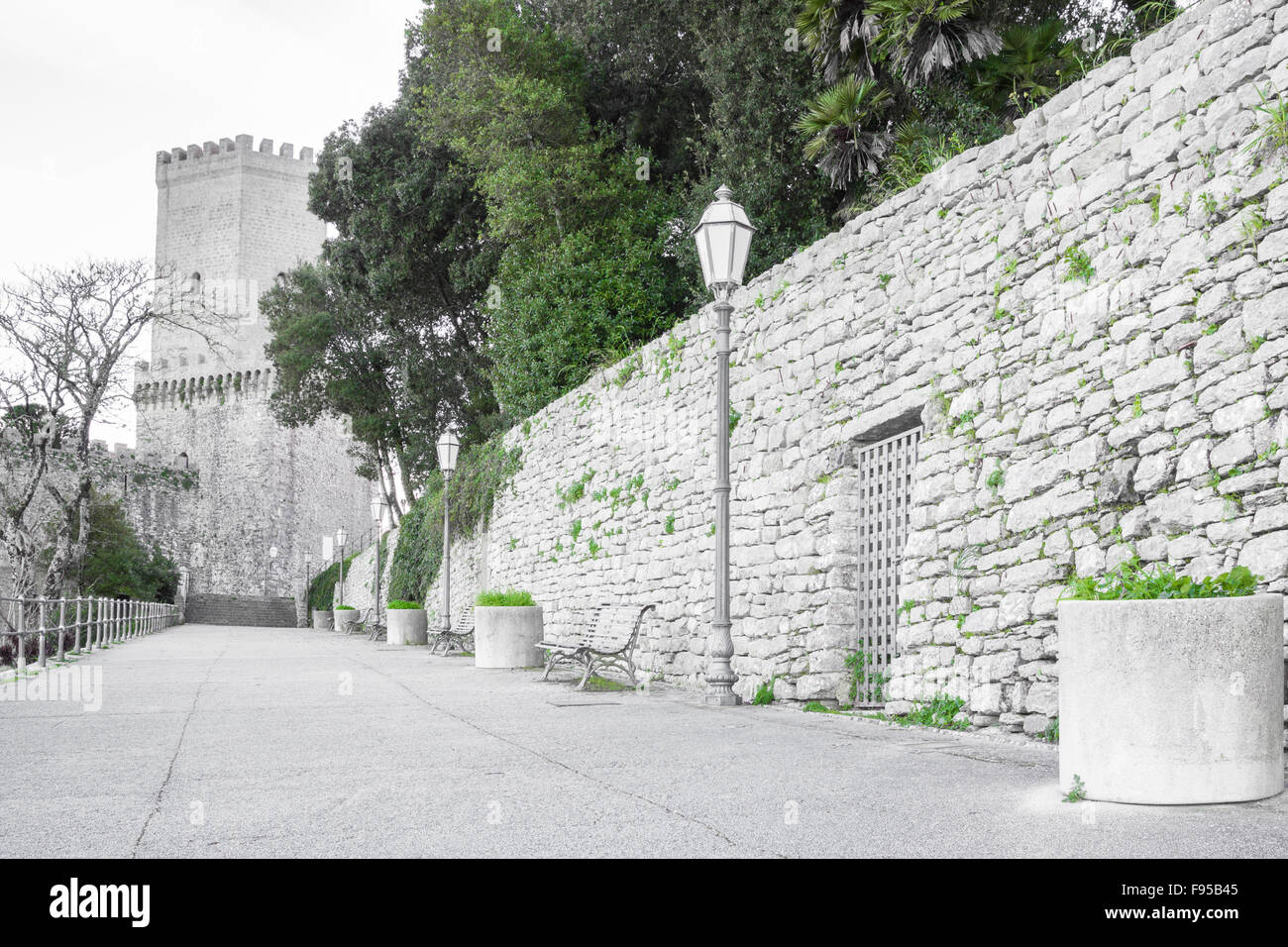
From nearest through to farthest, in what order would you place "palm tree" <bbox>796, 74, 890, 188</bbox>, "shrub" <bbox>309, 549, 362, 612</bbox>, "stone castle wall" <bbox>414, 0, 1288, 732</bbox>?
1. "stone castle wall" <bbox>414, 0, 1288, 732</bbox>
2. "palm tree" <bbox>796, 74, 890, 188</bbox>
3. "shrub" <bbox>309, 549, 362, 612</bbox>

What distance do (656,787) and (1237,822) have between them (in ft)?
6.80

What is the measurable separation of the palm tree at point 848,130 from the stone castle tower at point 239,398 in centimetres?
4666

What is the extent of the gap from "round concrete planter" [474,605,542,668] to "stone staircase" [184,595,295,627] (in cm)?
3497

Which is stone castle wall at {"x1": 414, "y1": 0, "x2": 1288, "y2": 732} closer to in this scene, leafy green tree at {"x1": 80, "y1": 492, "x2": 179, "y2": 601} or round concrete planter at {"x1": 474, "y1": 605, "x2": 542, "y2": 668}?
round concrete planter at {"x1": 474, "y1": 605, "x2": 542, "y2": 668}

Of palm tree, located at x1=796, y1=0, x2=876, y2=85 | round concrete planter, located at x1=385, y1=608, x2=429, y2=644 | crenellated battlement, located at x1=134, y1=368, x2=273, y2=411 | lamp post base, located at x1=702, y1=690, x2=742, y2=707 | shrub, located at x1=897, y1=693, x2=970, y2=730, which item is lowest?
round concrete planter, located at x1=385, y1=608, x2=429, y2=644

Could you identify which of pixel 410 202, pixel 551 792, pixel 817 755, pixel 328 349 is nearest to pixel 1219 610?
pixel 817 755

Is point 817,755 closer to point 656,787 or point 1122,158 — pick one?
point 656,787

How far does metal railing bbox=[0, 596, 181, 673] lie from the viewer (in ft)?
39.1

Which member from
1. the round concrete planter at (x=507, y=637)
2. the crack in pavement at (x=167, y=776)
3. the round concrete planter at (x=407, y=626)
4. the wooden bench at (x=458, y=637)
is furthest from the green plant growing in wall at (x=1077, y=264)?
the round concrete planter at (x=407, y=626)

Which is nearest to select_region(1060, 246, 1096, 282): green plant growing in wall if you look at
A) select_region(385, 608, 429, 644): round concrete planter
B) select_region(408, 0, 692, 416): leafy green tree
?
select_region(408, 0, 692, 416): leafy green tree

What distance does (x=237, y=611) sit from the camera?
46.6 metres

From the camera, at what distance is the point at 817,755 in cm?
519

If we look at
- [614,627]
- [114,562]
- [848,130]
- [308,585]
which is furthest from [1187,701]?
[308,585]

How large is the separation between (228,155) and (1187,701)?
62329 millimetres
